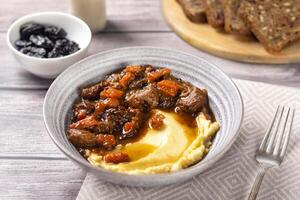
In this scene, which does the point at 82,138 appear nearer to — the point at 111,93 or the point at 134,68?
the point at 111,93

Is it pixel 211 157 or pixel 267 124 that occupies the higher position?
pixel 211 157

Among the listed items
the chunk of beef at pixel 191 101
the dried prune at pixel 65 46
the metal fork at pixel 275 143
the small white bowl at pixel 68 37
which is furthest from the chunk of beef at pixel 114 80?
the metal fork at pixel 275 143

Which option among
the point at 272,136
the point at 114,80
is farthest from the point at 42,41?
the point at 272,136

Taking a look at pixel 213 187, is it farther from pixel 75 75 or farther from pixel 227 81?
pixel 75 75

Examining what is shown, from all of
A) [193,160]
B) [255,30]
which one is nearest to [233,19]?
[255,30]

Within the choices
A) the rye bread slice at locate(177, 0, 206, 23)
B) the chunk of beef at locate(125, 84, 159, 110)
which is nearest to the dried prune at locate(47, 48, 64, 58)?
the chunk of beef at locate(125, 84, 159, 110)

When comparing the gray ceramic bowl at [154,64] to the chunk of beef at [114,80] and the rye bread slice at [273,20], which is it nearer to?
the chunk of beef at [114,80]
